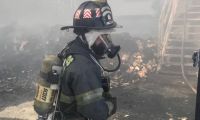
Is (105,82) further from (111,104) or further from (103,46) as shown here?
(103,46)

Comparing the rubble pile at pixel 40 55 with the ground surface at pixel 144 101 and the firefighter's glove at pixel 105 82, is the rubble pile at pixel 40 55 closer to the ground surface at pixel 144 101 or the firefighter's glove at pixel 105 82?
the ground surface at pixel 144 101

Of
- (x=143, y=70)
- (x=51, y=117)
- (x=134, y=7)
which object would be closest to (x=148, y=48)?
(x=143, y=70)

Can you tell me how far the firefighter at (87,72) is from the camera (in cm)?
318

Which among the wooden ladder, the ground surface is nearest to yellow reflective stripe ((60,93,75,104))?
the ground surface

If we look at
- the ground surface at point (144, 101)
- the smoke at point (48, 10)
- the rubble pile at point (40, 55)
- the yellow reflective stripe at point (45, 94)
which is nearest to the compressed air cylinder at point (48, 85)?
the yellow reflective stripe at point (45, 94)

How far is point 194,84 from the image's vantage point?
434 inches

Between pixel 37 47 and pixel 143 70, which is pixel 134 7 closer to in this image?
pixel 37 47

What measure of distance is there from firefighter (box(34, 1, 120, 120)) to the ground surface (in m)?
4.90

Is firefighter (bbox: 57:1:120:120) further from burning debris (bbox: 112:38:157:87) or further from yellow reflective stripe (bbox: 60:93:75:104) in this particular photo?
burning debris (bbox: 112:38:157:87)

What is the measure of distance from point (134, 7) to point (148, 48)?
1598 centimetres

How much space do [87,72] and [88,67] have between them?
5 centimetres

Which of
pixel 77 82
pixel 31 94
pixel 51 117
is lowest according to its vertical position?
pixel 31 94

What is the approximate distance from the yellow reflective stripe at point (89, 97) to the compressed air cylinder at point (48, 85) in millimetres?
376

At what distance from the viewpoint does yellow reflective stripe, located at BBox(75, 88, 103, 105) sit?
3.17 metres
